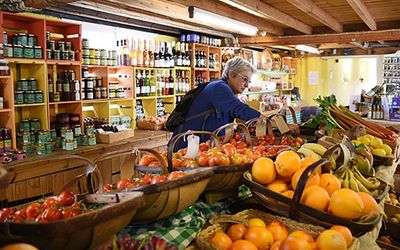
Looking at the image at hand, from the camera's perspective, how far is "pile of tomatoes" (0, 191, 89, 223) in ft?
3.92

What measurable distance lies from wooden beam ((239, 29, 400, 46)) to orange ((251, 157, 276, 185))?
19.2ft

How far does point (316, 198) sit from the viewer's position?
5.26 feet

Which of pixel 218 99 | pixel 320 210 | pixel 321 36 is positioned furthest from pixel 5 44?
pixel 321 36

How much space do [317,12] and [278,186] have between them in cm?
428

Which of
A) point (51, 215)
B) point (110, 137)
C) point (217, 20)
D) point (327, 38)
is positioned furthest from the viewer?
point (327, 38)

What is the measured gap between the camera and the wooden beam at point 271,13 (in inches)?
187

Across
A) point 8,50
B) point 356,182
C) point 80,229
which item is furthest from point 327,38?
point 80,229

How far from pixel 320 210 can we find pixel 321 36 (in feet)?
21.0

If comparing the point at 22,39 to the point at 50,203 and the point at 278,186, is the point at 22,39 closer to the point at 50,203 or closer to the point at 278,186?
the point at 50,203

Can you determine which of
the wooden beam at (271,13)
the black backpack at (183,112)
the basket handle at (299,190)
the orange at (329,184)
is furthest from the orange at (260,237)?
the wooden beam at (271,13)

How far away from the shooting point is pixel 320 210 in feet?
5.12

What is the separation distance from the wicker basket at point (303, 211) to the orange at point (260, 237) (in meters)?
0.16

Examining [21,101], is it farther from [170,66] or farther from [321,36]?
[321,36]

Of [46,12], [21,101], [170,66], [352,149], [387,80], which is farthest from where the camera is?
[387,80]
